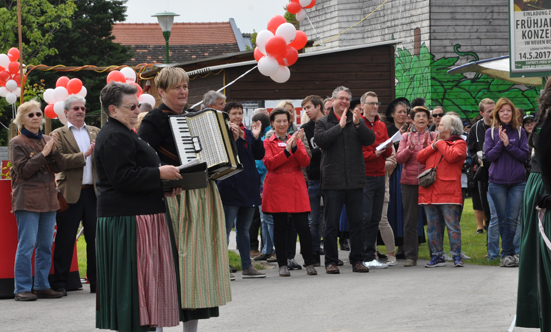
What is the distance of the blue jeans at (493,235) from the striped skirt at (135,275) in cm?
596

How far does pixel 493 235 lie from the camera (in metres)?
10.0

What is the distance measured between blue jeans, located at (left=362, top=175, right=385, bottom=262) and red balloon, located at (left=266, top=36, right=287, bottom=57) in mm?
2644

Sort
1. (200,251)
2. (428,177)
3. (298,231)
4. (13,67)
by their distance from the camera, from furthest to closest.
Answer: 1. (13,67)
2. (428,177)
3. (298,231)
4. (200,251)

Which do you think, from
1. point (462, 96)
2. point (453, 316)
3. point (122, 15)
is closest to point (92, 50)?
point (122, 15)

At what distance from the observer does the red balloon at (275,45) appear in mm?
11141

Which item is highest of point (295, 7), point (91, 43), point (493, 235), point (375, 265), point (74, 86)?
point (91, 43)

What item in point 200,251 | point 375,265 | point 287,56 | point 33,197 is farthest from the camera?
point 287,56

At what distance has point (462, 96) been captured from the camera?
22.4 meters

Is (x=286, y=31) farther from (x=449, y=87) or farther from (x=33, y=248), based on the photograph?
(x=449, y=87)

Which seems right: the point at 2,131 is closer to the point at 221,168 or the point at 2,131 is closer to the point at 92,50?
the point at 92,50

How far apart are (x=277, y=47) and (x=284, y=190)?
280 centimetres

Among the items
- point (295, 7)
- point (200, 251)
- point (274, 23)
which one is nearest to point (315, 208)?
point (274, 23)

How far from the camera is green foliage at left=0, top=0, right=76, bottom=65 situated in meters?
30.6

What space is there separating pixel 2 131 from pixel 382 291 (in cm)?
3042
